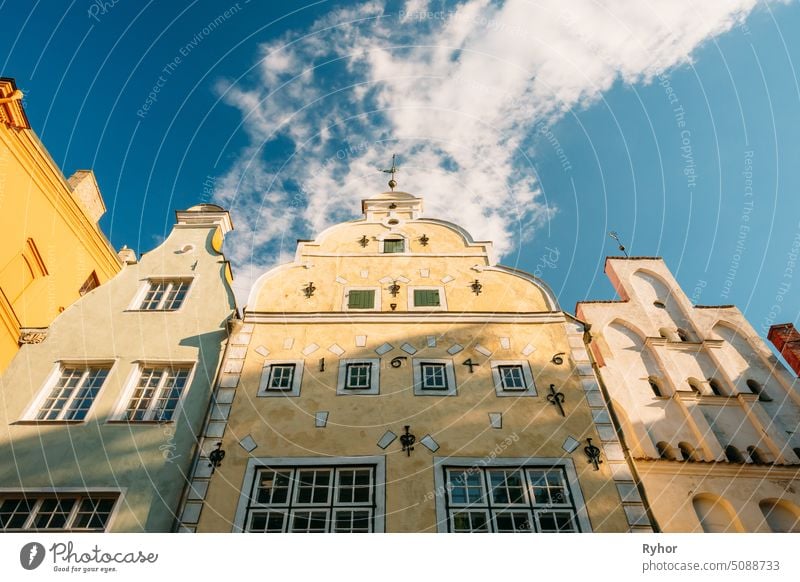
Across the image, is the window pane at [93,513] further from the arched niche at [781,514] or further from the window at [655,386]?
the arched niche at [781,514]

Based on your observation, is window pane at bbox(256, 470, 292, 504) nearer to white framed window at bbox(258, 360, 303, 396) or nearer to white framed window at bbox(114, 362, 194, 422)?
→ white framed window at bbox(258, 360, 303, 396)

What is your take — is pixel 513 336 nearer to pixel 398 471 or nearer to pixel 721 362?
pixel 398 471

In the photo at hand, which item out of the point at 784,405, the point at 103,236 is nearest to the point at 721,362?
the point at 784,405

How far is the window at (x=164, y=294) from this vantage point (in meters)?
13.8

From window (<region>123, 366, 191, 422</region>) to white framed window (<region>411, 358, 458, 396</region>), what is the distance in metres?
5.76

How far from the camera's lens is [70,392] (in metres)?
11.6

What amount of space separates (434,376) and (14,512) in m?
9.18

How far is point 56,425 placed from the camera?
10.7 m

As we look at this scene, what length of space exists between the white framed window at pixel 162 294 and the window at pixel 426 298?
22.7ft

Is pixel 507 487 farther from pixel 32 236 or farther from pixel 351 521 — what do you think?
pixel 32 236

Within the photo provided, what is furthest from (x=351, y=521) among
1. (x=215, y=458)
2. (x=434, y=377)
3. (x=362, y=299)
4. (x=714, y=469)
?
(x=714, y=469)

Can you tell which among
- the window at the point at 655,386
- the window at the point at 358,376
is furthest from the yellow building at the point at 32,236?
the window at the point at 655,386

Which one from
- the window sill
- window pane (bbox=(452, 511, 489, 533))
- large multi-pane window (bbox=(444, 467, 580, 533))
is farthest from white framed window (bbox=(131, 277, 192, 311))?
window pane (bbox=(452, 511, 489, 533))
